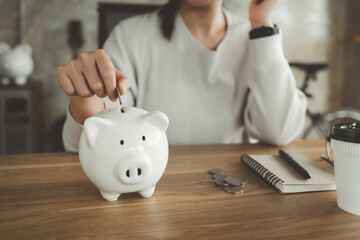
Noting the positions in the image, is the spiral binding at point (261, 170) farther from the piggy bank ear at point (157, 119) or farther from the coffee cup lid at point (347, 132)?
the piggy bank ear at point (157, 119)

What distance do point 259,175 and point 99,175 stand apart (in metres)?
0.34

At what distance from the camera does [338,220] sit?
0.47 meters

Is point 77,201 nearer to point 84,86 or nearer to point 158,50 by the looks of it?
point 84,86

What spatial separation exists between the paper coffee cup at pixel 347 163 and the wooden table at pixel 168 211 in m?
0.02

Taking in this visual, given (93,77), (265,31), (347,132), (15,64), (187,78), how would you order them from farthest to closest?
(15,64) → (187,78) → (265,31) → (93,77) → (347,132)

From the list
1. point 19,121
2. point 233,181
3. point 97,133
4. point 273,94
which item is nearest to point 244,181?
point 233,181

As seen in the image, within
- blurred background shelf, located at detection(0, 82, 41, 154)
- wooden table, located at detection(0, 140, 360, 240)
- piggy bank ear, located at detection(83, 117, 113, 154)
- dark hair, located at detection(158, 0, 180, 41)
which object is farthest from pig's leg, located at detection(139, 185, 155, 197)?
blurred background shelf, located at detection(0, 82, 41, 154)

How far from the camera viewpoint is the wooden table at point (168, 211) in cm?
43

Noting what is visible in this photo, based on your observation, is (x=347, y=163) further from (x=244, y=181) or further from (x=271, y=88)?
(x=271, y=88)

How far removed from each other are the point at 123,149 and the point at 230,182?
0.78 ft

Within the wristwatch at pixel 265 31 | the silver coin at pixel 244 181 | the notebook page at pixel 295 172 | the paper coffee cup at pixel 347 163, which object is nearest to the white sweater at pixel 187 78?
the wristwatch at pixel 265 31

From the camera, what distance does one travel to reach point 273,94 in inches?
39.5

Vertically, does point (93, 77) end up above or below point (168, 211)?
above

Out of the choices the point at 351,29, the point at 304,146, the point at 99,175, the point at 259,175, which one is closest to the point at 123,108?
the point at 99,175
